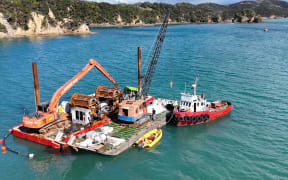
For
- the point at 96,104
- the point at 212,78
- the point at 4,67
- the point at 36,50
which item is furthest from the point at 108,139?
Result: the point at 36,50

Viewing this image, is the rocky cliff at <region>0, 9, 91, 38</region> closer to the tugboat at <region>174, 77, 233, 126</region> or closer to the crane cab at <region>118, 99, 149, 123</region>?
the crane cab at <region>118, 99, 149, 123</region>

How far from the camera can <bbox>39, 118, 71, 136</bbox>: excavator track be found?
27664 mm

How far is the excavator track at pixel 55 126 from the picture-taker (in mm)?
27664

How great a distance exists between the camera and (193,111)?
1364 inches

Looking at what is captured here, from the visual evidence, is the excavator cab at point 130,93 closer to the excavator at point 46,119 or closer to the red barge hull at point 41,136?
the red barge hull at point 41,136

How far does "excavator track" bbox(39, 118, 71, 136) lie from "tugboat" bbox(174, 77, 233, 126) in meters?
15.0

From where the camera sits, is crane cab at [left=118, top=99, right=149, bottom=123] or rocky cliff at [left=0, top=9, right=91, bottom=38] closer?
crane cab at [left=118, top=99, right=149, bottom=123]

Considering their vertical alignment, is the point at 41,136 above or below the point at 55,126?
below

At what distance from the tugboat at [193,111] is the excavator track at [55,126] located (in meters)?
15.0

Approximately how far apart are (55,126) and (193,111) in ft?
64.3

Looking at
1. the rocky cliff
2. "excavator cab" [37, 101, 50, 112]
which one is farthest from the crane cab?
the rocky cliff

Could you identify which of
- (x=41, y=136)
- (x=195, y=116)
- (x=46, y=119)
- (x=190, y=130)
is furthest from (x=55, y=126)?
(x=195, y=116)

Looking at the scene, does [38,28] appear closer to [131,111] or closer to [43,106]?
[43,106]

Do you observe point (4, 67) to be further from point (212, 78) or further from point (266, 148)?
point (266, 148)
